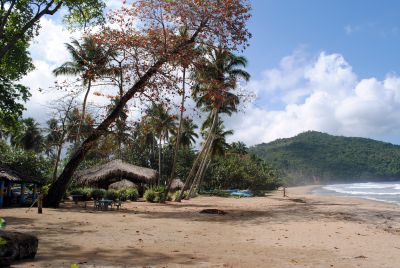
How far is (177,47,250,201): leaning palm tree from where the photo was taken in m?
18.2

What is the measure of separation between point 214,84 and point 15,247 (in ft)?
44.6

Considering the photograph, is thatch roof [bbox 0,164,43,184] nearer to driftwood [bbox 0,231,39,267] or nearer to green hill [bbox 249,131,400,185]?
driftwood [bbox 0,231,39,267]

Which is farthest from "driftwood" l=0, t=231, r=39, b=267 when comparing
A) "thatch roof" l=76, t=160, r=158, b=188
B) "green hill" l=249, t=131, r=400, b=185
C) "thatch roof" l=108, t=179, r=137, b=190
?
"green hill" l=249, t=131, r=400, b=185

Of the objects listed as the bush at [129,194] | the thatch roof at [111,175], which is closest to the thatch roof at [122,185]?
the thatch roof at [111,175]

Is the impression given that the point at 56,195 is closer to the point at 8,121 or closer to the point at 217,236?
the point at 8,121

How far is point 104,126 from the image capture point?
1673cm

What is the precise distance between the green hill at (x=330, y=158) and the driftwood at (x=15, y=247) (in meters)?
103

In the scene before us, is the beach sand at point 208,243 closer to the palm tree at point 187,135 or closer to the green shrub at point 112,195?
the green shrub at point 112,195

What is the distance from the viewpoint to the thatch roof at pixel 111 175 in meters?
28.9

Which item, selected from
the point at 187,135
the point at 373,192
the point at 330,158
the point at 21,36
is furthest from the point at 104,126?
the point at 330,158

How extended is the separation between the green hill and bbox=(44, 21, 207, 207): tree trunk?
93136 mm

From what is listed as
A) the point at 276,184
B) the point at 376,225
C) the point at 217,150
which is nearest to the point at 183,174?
the point at 217,150

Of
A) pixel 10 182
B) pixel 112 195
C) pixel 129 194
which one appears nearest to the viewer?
pixel 10 182

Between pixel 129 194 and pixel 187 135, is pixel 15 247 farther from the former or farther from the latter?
pixel 187 135
